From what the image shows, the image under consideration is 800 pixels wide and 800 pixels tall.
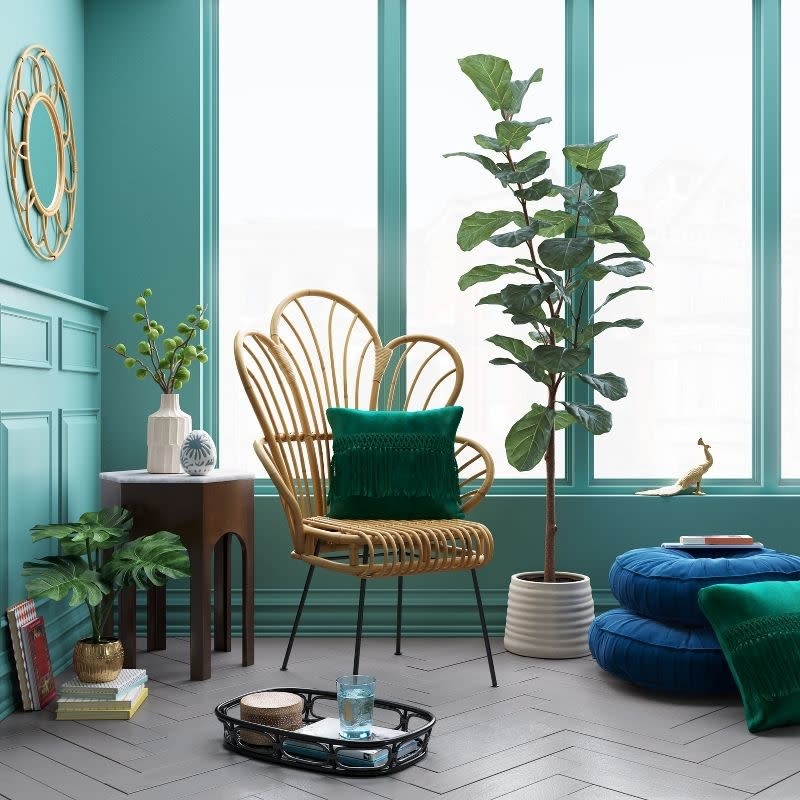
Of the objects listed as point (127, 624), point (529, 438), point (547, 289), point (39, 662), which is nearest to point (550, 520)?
point (529, 438)

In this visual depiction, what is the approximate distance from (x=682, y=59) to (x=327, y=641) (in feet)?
8.49

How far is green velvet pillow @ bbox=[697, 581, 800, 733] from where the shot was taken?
246 cm

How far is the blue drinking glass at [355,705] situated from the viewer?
2168 millimetres

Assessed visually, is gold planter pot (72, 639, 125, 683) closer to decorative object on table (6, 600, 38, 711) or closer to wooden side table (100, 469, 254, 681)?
decorative object on table (6, 600, 38, 711)

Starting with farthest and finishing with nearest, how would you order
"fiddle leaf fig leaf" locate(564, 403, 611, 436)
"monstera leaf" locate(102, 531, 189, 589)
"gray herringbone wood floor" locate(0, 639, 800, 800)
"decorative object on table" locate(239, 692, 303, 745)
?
"fiddle leaf fig leaf" locate(564, 403, 611, 436), "monstera leaf" locate(102, 531, 189, 589), "decorative object on table" locate(239, 692, 303, 745), "gray herringbone wood floor" locate(0, 639, 800, 800)

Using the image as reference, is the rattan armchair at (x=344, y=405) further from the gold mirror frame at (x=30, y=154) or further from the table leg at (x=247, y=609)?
the gold mirror frame at (x=30, y=154)

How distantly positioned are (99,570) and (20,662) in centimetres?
31

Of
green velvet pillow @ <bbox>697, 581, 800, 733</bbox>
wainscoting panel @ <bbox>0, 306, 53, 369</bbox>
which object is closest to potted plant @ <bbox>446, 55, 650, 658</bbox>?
green velvet pillow @ <bbox>697, 581, 800, 733</bbox>

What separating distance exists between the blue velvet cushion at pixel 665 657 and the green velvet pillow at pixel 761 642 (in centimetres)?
15

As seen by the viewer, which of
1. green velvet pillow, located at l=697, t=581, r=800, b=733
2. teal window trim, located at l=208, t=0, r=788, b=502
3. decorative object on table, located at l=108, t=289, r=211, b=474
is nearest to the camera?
green velvet pillow, located at l=697, t=581, r=800, b=733

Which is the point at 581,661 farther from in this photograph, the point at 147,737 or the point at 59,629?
the point at 59,629

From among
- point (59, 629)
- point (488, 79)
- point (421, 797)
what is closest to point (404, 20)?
point (488, 79)

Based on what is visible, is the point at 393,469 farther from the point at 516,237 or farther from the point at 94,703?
the point at 94,703

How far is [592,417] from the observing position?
327 cm
